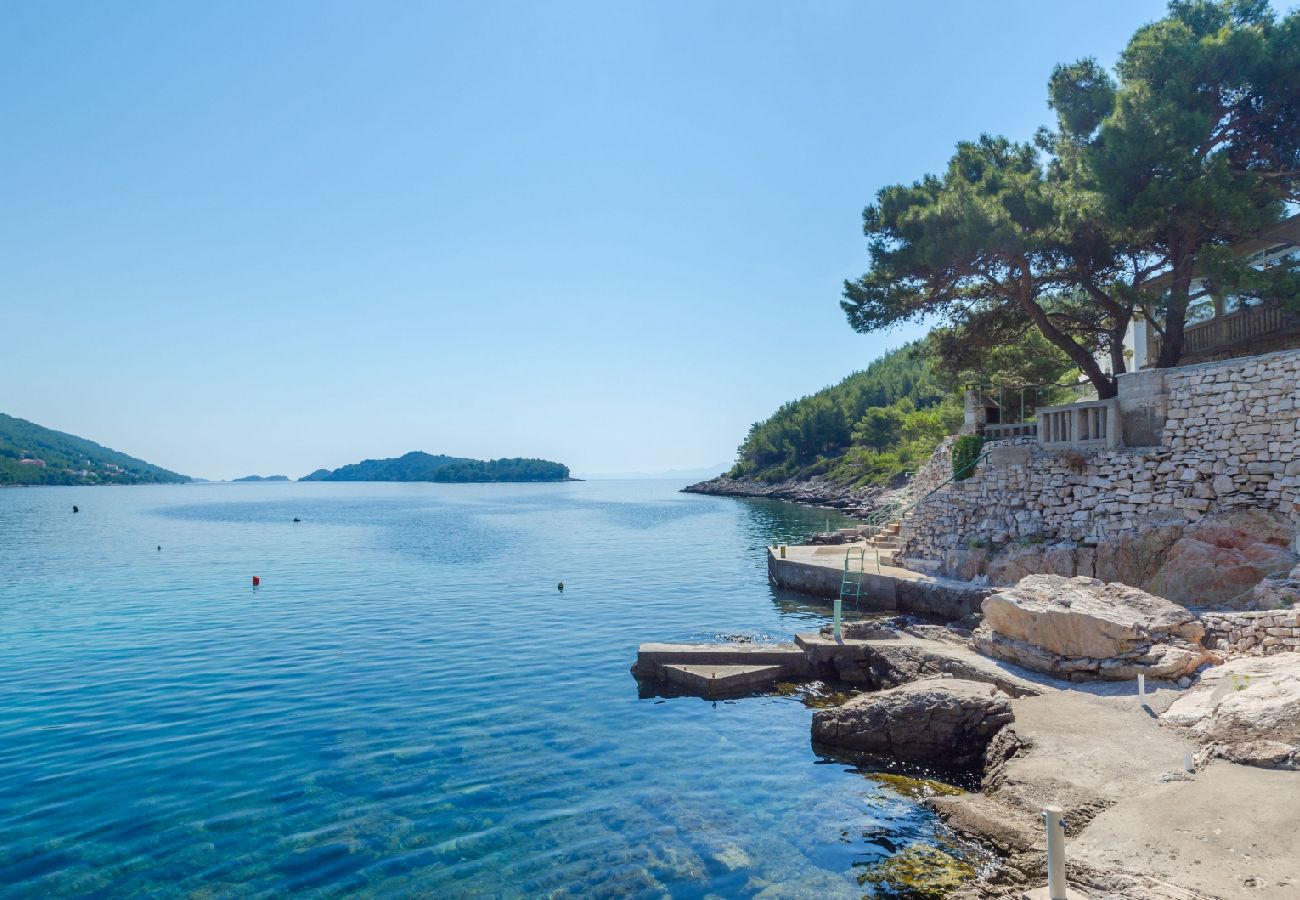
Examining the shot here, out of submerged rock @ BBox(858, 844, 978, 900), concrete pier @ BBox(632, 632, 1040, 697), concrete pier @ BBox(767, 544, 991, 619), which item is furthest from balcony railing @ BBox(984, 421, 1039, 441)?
submerged rock @ BBox(858, 844, 978, 900)

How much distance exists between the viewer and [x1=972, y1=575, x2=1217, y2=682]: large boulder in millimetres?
12156

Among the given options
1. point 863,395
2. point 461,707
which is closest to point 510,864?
point 461,707

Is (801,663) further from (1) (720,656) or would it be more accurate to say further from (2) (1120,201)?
(2) (1120,201)

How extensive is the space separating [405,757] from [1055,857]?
30.1ft

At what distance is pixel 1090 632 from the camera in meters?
12.7

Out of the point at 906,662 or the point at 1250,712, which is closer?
the point at 1250,712

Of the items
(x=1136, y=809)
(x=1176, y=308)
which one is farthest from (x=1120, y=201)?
(x=1136, y=809)

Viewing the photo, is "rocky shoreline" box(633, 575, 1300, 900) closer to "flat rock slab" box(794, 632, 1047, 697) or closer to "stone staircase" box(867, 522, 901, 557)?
"flat rock slab" box(794, 632, 1047, 697)

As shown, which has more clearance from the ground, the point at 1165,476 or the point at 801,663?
the point at 1165,476

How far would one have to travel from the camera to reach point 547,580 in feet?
101

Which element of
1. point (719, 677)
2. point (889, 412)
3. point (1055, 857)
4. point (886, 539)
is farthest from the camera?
point (889, 412)

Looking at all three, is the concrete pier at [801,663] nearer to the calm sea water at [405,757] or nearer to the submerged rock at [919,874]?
the calm sea water at [405,757]

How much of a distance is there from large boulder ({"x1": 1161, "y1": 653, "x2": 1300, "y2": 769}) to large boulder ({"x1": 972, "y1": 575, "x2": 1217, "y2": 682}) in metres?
1.24

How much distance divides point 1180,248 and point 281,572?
3615 cm
